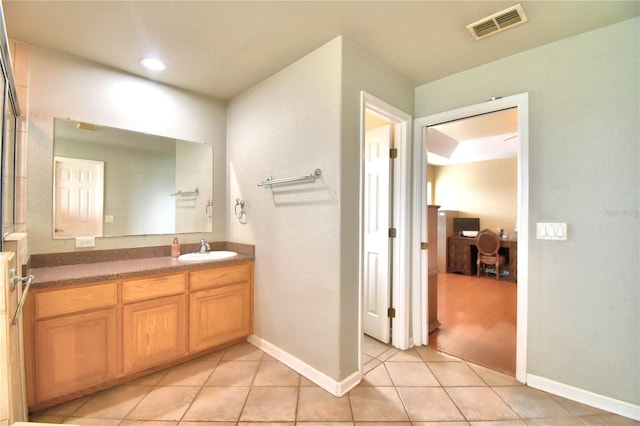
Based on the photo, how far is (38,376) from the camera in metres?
1.62

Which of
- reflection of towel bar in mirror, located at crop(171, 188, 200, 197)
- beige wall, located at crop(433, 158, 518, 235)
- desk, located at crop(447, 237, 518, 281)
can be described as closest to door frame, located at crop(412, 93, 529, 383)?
reflection of towel bar in mirror, located at crop(171, 188, 200, 197)

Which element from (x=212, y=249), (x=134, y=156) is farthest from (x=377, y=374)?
(x=134, y=156)

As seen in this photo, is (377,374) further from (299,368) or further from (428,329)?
(428,329)

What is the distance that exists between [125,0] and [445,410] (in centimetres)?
299

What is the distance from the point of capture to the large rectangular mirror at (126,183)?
6.89 feet

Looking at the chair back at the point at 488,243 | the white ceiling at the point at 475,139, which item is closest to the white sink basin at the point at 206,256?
the white ceiling at the point at 475,139

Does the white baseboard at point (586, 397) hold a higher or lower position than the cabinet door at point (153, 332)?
lower

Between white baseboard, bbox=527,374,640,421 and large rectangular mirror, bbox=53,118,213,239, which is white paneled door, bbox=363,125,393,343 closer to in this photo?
white baseboard, bbox=527,374,640,421

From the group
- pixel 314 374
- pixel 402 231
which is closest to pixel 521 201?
pixel 402 231

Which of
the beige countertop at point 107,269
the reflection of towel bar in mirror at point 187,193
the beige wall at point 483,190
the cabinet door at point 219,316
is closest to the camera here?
the beige countertop at point 107,269

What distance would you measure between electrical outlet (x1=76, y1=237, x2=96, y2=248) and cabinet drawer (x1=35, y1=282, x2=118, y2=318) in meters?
0.55

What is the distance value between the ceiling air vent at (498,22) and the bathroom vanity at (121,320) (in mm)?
2416

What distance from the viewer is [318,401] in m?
1.78

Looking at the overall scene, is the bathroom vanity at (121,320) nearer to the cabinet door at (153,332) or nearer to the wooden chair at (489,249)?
the cabinet door at (153,332)
